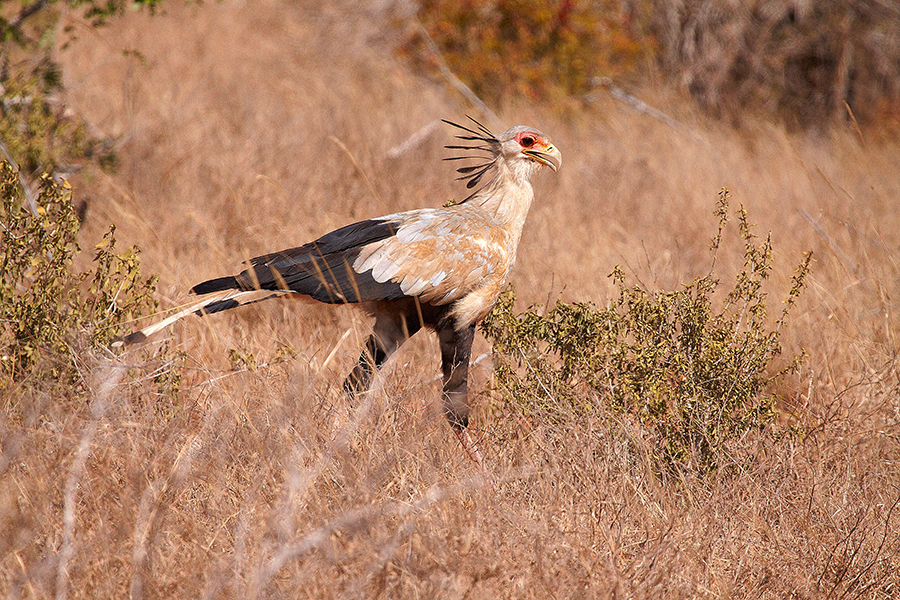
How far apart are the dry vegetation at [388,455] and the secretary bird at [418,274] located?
0.19 m

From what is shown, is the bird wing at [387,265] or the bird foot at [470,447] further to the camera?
the bird wing at [387,265]

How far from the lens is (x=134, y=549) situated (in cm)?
210

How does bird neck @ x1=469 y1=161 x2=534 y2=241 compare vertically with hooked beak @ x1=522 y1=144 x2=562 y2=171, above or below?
below

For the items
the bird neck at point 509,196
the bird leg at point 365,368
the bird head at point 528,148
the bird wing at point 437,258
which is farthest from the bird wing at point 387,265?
the bird head at point 528,148

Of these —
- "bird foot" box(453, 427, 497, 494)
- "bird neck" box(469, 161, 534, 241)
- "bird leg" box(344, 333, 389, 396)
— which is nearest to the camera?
"bird foot" box(453, 427, 497, 494)

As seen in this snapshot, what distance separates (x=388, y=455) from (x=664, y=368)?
4.29 feet

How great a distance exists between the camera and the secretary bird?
3186 mm

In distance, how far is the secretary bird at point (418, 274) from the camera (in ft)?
10.5

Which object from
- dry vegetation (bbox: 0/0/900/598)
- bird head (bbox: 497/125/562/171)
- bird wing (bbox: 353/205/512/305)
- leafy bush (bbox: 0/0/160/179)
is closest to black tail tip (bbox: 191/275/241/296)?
dry vegetation (bbox: 0/0/900/598)

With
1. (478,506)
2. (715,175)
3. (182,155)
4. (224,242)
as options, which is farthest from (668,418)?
(182,155)

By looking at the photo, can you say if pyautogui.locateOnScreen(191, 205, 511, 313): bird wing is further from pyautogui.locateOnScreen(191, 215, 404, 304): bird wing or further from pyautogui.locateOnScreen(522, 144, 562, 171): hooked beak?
pyautogui.locateOnScreen(522, 144, 562, 171): hooked beak

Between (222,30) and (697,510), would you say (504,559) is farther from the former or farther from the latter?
(222,30)

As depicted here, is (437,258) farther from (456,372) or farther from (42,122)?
(42,122)

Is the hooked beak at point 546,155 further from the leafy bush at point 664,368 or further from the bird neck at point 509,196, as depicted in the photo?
the leafy bush at point 664,368
